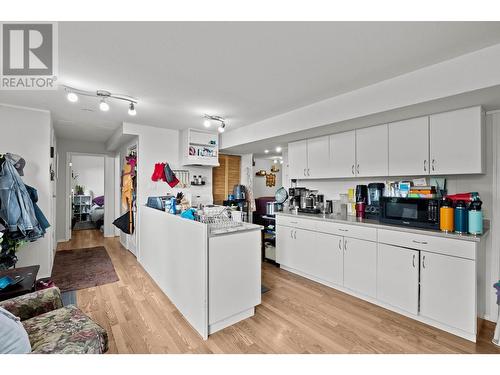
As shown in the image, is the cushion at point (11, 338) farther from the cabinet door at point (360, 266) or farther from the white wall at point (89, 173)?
the white wall at point (89, 173)

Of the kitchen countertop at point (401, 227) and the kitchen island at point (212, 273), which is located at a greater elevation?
the kitchen countertop at point (401, 227)

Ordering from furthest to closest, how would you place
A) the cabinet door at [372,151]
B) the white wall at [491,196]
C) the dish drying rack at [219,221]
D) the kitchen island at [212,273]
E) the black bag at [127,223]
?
the black bag at [127,223], the cabinet door at [372,151], the white wall at [491,196], the dish drying rack at [219,221], the kitchen island at [212,273]

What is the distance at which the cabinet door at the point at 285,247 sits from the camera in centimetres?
355

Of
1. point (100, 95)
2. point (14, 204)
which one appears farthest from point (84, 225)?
point (100, 95)

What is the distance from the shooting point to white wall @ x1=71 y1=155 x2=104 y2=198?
319 inches

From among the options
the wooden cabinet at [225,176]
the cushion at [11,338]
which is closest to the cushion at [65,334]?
the cushion at [11,338]

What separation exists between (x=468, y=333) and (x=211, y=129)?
14.2 feet

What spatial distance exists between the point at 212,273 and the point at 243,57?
1909 millimetres

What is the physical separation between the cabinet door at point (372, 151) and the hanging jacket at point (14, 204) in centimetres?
408

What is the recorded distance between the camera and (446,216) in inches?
86.3

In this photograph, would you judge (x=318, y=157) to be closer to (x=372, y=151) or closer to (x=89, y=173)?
(x=372, y=151)

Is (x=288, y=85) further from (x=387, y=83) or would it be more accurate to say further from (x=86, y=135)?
(x=86, y=135)

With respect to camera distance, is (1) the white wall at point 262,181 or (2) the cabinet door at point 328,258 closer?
(2) the cabinet door at point 328,258
